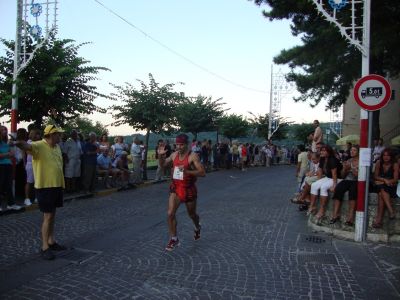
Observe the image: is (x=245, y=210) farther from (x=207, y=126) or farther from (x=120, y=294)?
(x=207, y=126)

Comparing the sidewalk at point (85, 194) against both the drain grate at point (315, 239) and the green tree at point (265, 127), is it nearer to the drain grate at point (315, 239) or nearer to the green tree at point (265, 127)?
the drain grate at point (315, 239)

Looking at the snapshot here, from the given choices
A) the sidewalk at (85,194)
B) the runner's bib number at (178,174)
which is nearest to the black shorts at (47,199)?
the runner's bib number at (178,174)

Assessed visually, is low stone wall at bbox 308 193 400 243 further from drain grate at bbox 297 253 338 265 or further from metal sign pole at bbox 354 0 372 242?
drain grate at bbox 297 253 338 265

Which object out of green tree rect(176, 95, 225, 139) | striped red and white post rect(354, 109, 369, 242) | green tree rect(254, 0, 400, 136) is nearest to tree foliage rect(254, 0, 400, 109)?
green tree rect(254, 0, 400, 136)

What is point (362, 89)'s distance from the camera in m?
7.34

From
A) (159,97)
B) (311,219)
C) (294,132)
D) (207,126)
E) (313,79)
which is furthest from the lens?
(294,132)

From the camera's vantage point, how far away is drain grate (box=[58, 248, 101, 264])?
19.6 feet

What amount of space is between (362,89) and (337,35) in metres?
6.99

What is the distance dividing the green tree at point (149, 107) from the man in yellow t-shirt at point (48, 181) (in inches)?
431

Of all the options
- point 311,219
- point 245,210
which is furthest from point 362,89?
point 245,210

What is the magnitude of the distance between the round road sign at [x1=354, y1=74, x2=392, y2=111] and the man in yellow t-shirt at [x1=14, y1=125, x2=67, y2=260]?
5178 mm

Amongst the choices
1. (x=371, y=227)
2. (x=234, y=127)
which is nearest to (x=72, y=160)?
(x=371, y=227)

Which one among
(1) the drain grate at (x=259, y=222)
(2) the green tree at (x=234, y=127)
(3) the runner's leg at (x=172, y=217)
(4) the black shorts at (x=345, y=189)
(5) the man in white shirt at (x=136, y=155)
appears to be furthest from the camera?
(2) the green tree at (x=234, y=127)

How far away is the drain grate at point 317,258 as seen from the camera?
614 centimetres
